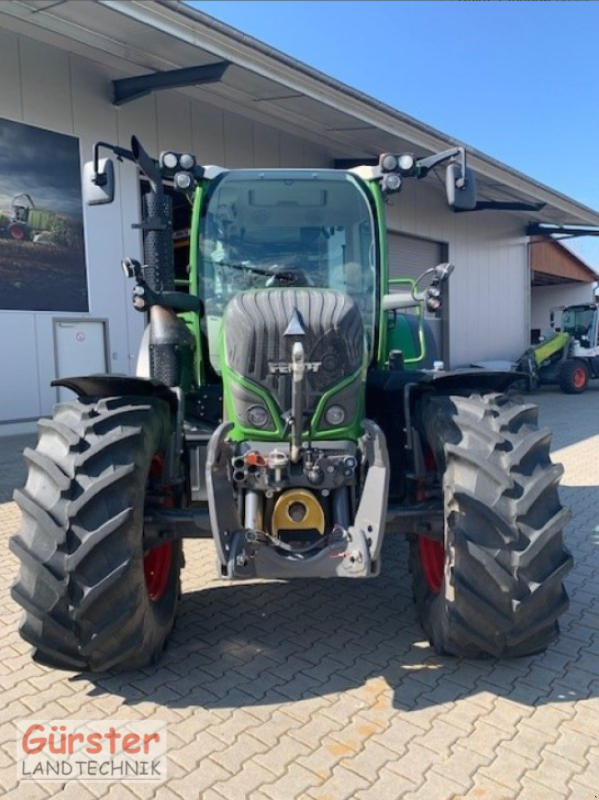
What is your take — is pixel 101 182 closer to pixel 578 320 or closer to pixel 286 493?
pixel 286 493

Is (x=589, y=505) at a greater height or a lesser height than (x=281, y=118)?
lesser

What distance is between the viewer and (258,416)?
2.91 metres

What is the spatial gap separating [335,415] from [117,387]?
109cm

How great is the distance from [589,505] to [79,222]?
341 inches

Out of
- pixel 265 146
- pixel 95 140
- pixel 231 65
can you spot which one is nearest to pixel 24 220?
pixel 95 140

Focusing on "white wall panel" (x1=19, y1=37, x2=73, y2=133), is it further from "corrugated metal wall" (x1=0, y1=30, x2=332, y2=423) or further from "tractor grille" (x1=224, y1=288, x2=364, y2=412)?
"tractor grille" (x1=224, y1=288, x2=364, y2=412)

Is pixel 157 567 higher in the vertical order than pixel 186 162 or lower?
lower

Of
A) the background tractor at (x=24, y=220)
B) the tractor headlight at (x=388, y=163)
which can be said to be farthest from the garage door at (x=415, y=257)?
the tractor headlight at (x=388, y=163)

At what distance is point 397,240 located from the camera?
56.6 feet

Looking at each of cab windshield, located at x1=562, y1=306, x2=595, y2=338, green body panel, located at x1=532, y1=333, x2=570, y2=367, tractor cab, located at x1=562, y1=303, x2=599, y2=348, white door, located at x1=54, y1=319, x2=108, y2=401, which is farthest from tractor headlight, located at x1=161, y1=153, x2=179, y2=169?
cab windshield, located at x1=562, y1=306, x2=595, y2=338

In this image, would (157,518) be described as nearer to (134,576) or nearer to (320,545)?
(134,576)

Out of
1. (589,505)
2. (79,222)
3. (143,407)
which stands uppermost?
(79,222)

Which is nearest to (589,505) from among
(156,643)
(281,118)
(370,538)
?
(370,538)

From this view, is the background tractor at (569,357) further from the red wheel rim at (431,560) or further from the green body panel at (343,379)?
the red wheel rim at (431,560)
